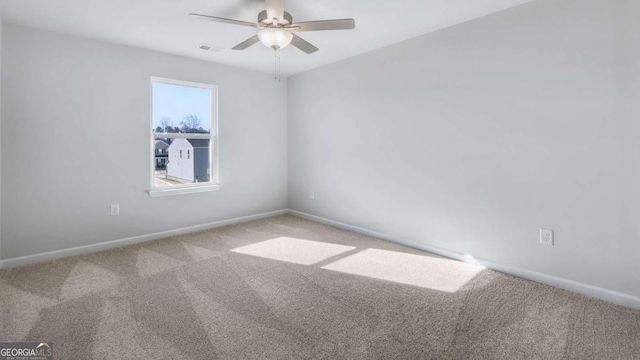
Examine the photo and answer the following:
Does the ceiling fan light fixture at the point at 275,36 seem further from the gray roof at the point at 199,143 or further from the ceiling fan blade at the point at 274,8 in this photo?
the gray roof at the point at 199,143

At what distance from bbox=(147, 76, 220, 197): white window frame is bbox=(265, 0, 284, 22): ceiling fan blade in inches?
86.0

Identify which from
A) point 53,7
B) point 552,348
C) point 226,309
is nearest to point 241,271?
point 226,309

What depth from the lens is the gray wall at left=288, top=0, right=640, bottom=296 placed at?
7.25 feet

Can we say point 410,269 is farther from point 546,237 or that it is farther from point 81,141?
point 81,141

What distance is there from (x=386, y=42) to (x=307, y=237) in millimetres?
2569

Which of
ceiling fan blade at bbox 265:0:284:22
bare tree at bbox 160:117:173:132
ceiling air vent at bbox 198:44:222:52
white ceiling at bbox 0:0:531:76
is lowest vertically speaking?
bare tree at bbox 160:117:173:132

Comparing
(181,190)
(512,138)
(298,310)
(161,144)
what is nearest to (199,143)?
(161,144)

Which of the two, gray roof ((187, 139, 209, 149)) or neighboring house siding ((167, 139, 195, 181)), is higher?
gray roof ((187, 139, 209, 149))

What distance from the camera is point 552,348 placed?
175 cm

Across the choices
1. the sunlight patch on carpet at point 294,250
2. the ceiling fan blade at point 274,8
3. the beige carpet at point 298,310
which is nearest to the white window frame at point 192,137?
the beige carpet at point 298,310

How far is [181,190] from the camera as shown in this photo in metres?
4.03

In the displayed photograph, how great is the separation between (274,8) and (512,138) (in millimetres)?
2308

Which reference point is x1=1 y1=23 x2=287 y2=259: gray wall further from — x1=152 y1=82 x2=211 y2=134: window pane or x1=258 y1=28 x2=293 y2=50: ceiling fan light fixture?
x1=258 y1=28 x2=293 y2=50: ceiling fan light fixture

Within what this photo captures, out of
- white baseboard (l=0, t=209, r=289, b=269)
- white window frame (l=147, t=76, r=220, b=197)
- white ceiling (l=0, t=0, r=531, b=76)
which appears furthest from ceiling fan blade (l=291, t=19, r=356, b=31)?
white baseboard (l=0, t=209, r=289, b=269)
